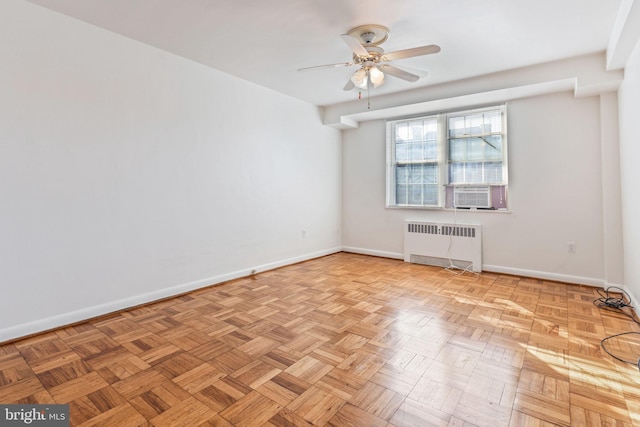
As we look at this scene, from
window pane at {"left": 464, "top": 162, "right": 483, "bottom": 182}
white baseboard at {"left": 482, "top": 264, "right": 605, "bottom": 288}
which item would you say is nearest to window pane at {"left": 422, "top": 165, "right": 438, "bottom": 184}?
window pane at {"left": 464, "top": 162, "right": 483, "bottom": 182}

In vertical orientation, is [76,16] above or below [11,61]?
above

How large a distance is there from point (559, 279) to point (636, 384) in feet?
7.44

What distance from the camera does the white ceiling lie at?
2316mm

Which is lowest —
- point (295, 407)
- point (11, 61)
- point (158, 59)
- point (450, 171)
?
point (295, 407)

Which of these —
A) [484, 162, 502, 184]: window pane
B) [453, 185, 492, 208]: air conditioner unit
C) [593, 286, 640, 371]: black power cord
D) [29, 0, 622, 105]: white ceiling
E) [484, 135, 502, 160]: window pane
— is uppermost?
[29, 0, 622, 105]: white ceiling

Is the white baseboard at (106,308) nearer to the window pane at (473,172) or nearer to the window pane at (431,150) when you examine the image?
the window pane at (431,150)

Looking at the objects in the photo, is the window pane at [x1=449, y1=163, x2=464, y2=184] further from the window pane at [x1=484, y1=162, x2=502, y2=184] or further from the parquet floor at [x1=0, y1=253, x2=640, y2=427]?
the parquet floor at [x1=0, y1=253, x2=640, y2=427]

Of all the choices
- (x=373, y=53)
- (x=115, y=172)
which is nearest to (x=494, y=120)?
(x=373, y=53)

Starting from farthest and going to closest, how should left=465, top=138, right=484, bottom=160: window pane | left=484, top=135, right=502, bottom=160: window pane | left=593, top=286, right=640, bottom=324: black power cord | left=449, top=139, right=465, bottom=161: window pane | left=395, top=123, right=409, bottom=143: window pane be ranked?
1. left=395, top=123, right=409, bottom=143: window pane
2. left=449, top=139, right=465, bottom=161: window pane
3. left=465, top=138, right=484, bottom=160: window pane
4. left=484, top=135, right=502, bottom=160: window pane
5. left=593, top=286, right=640, bottom=324: black power cord

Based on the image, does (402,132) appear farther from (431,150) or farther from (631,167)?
(631,167)

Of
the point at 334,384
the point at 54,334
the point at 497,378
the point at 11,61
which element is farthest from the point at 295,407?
the point at 11,61

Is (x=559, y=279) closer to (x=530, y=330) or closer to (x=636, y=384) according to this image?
(x=530, y=330)

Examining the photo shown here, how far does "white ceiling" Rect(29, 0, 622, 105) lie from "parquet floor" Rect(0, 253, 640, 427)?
2400 mm

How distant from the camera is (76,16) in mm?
2457
